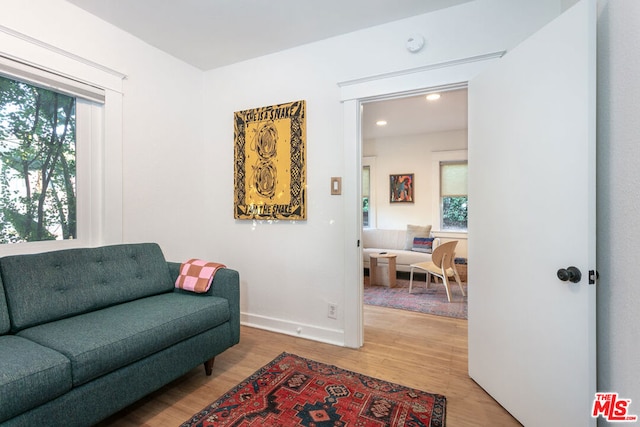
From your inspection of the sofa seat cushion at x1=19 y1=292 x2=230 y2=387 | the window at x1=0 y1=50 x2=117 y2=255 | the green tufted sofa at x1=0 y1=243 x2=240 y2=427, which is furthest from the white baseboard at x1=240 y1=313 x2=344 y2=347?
the window at x1=0 y1=50 x2=117 y2=255

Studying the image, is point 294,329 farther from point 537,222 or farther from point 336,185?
point 537,222

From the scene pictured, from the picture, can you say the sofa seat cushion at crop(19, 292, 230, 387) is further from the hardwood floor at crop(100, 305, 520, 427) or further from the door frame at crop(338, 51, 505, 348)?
the door frame at crop(338, 51, 505, 348)

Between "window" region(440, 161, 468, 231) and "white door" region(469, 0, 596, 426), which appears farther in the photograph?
"window" region(440, 161, 468, 231)

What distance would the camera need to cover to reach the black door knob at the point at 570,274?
1.33m

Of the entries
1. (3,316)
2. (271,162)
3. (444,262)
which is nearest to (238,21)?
(271,162)

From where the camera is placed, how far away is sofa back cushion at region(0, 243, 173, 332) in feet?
5.41

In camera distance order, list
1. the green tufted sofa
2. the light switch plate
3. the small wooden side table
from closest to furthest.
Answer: the green tufted sofa → the light switch plate → the small wooden side table

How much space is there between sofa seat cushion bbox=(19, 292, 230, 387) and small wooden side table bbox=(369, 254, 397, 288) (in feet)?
10.0

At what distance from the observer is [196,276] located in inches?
88.8

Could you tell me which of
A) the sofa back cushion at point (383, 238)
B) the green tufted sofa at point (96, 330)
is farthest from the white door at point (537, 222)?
the sofa back cushion at point (383, 238)

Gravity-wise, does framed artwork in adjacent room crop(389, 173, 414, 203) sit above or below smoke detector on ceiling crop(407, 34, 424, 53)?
below

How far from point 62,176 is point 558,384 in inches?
130

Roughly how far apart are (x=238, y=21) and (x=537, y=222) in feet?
8.05

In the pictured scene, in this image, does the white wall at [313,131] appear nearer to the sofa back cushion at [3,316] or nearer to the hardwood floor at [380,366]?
the hardwood floor at [380,366]
